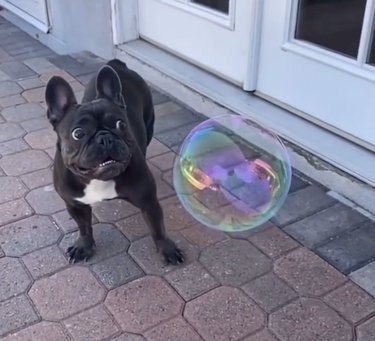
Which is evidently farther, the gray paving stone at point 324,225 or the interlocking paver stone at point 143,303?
the gray paving stone at point 324,225

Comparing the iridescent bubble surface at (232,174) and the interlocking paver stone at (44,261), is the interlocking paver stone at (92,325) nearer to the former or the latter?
the interlocking paver stone at (44,261)

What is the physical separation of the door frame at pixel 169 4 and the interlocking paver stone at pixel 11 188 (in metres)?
1.35

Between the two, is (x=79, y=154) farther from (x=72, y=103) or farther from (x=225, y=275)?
(x=225, y=275)

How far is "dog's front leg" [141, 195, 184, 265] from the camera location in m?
2.33

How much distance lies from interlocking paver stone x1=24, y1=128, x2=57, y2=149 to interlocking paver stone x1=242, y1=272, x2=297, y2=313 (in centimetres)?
154

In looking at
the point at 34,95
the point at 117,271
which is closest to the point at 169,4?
the point at 34,95

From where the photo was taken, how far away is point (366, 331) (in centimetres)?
208

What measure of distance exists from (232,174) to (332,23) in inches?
39.6

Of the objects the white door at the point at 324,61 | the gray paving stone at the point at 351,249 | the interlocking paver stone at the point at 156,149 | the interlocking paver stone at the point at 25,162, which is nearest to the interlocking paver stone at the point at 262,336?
the gray paving stone at the point at 351,249

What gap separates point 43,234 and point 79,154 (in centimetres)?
80

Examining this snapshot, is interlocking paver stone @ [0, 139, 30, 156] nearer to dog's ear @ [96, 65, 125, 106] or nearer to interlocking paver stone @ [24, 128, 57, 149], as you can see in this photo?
interlocking paver stone @ [24, 128, 57, 149]

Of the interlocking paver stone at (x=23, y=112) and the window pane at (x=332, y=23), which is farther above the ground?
the window pane at (x=332, y=23)

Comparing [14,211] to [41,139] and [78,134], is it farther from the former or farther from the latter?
[78,134]

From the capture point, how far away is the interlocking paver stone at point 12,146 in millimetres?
3260
